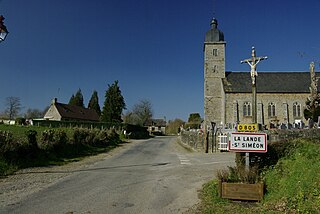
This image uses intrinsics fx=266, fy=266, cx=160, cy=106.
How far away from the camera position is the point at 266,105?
148 feet

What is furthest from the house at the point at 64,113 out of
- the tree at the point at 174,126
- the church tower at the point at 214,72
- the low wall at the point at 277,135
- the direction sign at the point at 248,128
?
the direction sign at the point at 248,128

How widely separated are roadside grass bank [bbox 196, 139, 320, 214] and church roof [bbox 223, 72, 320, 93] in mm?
38269

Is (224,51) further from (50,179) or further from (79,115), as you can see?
(50,179)

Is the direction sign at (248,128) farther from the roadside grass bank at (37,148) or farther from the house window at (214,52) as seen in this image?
the house window at (214,52)

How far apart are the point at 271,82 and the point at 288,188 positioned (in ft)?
147

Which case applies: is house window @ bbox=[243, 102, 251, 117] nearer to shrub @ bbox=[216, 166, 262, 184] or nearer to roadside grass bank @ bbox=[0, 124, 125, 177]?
roadside grass bank @ bbox=[0, 124, 125, 177]

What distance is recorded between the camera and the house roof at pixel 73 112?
61.7 m

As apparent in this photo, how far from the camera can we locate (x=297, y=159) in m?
7.34

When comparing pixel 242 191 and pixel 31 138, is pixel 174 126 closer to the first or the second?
pixel 31 138

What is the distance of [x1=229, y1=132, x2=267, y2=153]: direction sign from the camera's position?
7.48m

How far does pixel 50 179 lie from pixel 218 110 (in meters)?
40.1

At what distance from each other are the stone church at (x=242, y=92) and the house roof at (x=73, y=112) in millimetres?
33345

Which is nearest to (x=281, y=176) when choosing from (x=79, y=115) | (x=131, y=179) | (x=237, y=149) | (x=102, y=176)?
(x=237, y=149)

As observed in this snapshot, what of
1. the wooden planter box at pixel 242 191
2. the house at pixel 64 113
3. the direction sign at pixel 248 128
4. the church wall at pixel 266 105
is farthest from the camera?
the house at pixel 64 113
